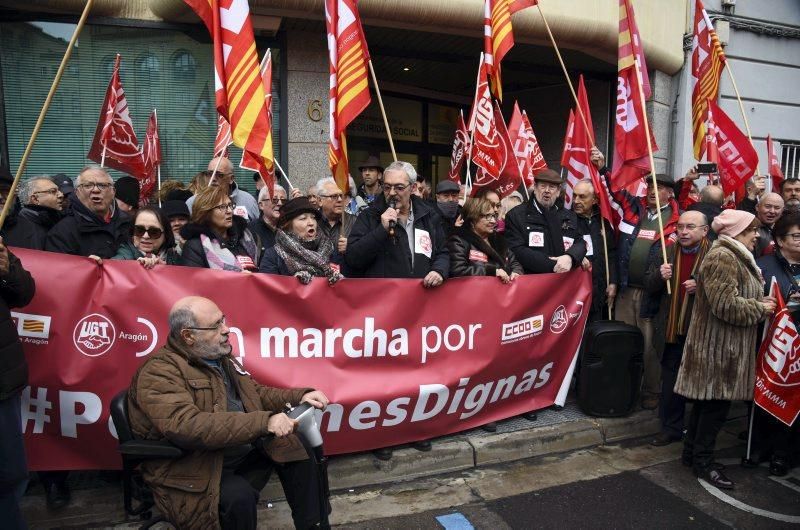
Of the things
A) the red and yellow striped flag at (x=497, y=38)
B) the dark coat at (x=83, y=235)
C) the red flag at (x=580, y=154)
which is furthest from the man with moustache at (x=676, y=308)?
the dark coat at (x=83, y=235)

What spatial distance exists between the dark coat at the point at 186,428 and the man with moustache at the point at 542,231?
3.12 metres

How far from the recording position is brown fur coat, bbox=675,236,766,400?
4000mm

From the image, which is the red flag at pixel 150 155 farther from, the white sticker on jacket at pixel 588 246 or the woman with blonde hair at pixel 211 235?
the white sticker on jacket at pixel 588 246

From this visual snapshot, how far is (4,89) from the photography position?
24.0ft

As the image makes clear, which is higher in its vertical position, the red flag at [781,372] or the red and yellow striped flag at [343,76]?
the red and yellow striped flag at [343,76]

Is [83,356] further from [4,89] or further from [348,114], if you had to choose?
[4,89]

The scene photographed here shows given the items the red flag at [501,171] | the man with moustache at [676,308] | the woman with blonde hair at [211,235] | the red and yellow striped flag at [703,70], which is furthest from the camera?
the red and yellow striped flag at [703,70]

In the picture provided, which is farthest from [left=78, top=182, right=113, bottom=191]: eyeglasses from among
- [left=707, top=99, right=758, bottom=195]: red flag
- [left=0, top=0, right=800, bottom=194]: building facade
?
[left=707, top=99, right=758, bottom=195]: red flag

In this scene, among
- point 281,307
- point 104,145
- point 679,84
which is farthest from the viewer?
point 679,84

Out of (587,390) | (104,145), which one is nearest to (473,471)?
(587,390)

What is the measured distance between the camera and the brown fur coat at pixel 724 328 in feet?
13.1

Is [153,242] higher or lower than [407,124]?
lower

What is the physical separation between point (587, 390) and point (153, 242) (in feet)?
11.9

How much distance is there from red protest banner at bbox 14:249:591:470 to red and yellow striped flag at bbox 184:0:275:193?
113cm
